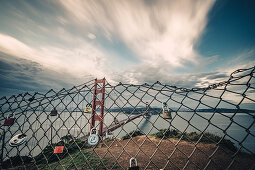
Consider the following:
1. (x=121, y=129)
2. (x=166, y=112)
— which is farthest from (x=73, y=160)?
(x=166, y=112)

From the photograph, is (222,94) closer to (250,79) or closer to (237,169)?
(250,79)

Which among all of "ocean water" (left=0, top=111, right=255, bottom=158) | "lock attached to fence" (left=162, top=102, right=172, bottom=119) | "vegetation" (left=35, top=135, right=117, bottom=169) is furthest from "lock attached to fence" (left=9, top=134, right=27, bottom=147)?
"lock attached to fence" (left=162, top=102, right=172, bottom=119)

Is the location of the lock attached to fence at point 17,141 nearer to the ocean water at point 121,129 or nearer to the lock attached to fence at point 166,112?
the ocean water at point 121,129

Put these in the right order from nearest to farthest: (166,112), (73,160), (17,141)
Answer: (166,112)
(17,141)
(73,160)

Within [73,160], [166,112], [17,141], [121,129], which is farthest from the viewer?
[73,160]

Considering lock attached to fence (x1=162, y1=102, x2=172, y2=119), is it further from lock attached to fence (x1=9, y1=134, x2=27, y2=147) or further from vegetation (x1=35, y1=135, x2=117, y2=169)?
lock attached to fence (x1=9, y1=134, x2=27, y2=147)

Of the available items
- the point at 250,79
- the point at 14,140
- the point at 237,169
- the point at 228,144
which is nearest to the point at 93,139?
the point at 14,140

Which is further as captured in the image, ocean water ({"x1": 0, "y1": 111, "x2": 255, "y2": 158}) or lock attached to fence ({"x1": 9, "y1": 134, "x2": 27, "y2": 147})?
lock attached to fence ({"x1": 9, "y1": 134, "x2": 27, "y2": 147})

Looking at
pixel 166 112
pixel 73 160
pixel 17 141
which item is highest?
pixel 166 112

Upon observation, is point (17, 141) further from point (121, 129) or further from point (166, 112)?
point (166, 112)

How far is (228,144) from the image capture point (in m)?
5.16

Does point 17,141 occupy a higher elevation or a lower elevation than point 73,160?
higher

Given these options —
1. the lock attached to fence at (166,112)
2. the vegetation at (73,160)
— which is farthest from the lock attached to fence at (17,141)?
the lock attached to fence at (166,112)

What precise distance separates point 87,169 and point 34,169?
1.96m
